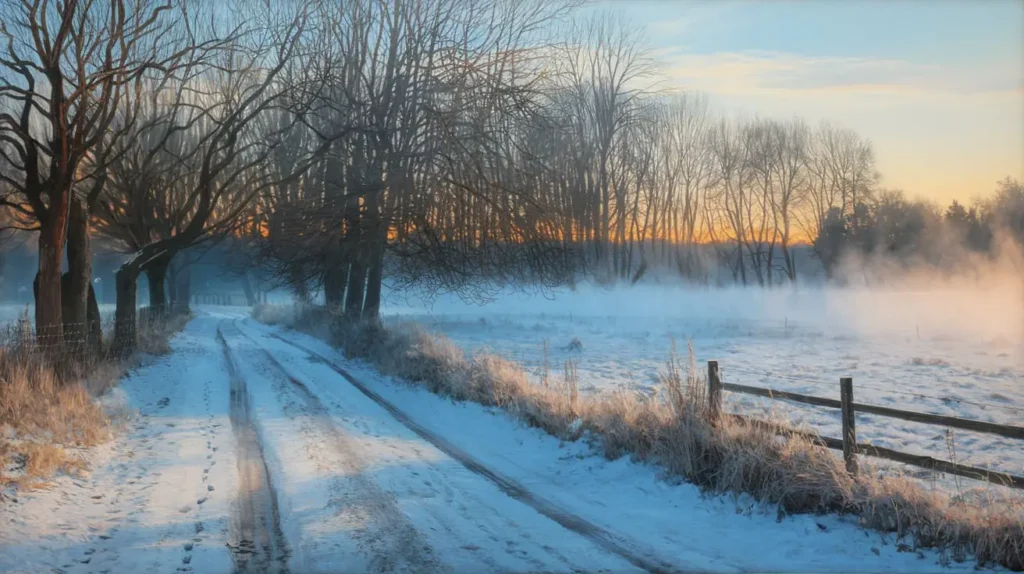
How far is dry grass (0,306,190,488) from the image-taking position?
25.6 ft

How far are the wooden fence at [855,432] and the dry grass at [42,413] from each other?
24.9 feet

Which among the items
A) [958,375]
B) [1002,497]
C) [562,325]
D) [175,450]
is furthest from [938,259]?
[175,450]

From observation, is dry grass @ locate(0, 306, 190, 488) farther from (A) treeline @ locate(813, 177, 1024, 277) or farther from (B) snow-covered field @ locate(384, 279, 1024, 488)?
(A) treeline @ locate(813, 177, 1024, 277)

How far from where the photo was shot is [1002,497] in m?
7.05

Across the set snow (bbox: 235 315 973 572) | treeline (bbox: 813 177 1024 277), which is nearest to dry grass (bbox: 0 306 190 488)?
snow (bbox: 235 315 973 572)

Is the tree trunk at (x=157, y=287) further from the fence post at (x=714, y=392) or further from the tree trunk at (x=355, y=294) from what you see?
the fence post at (x=714, y=392)

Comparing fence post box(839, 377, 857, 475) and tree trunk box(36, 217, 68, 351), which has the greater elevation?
tree trunk box(36, 217, 68, 351)

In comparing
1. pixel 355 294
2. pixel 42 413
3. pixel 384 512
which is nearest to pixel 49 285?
pixel 42 413

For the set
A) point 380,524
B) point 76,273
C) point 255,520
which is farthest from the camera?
point 76,273

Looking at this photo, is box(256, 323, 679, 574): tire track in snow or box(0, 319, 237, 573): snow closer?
box(0, 319, 237, 573): snow

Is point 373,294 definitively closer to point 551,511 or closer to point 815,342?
point 815,342

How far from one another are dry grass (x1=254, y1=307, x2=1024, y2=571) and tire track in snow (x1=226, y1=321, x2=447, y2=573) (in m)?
3.09

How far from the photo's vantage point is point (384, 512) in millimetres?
7195

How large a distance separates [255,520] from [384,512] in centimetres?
120
